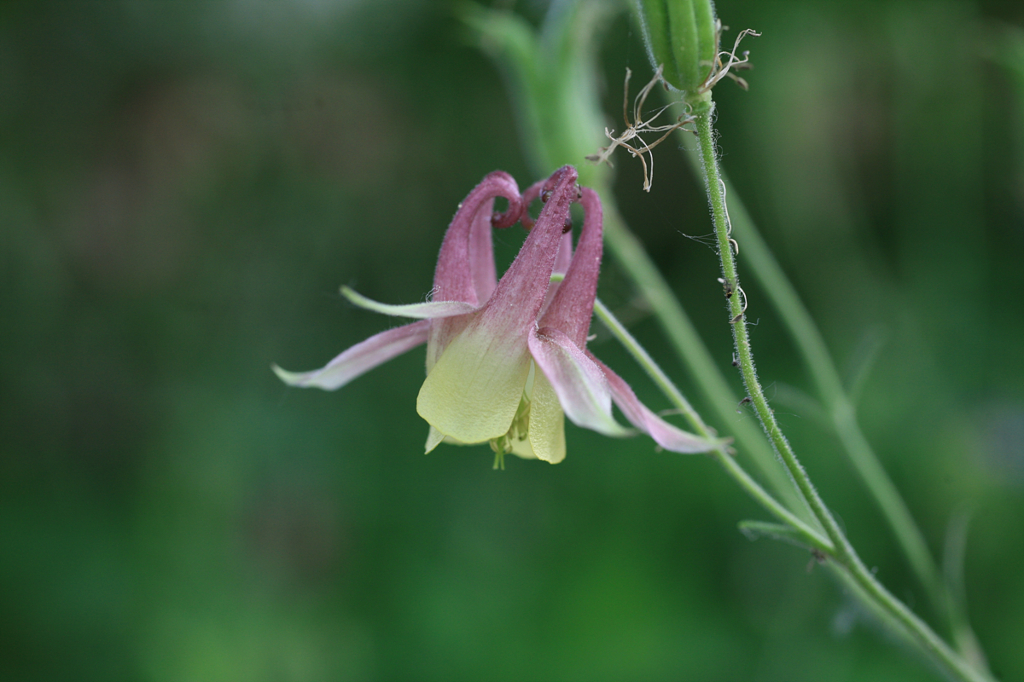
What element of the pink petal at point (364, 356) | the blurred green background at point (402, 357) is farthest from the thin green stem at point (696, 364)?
the pink petal at point (364, 356)

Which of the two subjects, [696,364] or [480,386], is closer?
[480,386]

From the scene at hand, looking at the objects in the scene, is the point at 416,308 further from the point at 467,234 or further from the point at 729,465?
the point at 729,465

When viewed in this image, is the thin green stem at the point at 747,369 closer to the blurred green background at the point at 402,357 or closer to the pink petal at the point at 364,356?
the pink petal at the point at 364,356

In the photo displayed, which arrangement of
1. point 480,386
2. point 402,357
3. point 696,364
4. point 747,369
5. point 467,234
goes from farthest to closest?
point 402,357
point 696,364
point 467,234
point 480,386
point 747,369

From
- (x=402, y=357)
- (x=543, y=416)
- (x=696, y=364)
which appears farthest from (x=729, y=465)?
(x=402, y=357)

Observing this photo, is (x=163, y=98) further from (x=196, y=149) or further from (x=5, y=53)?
(x=5, y=53)

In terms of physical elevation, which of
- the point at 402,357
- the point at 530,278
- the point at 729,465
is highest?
the point at 402,357

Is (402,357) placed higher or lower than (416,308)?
higher

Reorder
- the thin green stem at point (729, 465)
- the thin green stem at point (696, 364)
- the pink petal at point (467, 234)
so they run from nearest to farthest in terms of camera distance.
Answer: the thin green stem at point (729, 465), the pink petal at point (467, 234), the thin green stem at point (696, 364)
